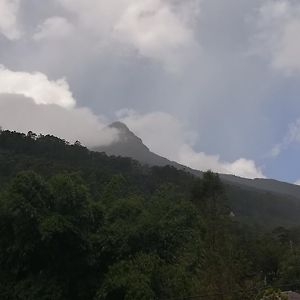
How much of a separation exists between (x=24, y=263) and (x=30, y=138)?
64.2m

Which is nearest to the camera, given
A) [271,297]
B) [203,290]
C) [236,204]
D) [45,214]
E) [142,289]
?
[271,297]

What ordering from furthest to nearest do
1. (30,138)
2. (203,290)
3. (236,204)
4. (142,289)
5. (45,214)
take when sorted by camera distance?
(236,204) → (30,138) → (203,290) → (45,214) → (142,289)

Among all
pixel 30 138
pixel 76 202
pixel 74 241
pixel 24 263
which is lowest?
pixel 24 263

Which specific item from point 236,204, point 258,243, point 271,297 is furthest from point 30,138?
point 271,297

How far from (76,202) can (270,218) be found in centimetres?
11105

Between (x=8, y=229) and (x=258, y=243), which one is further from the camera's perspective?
(x=258, y=243)

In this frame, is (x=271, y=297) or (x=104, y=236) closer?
(x=271, y=297)

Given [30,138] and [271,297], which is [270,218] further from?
[271,297]

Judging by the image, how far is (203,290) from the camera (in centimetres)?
1819

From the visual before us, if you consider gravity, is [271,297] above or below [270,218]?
below

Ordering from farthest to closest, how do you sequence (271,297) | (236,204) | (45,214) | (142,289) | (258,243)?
(236,204), (258,243), (45,214), (142,289), (271,297)

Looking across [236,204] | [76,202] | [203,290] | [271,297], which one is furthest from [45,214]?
[236,204]

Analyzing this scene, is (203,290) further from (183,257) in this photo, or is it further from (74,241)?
(74,241)

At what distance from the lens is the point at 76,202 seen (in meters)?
17.4
